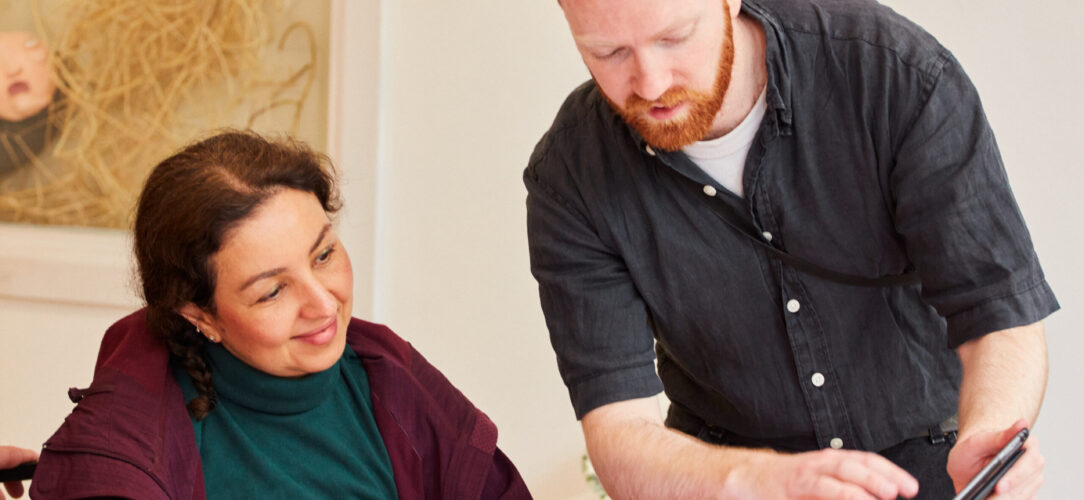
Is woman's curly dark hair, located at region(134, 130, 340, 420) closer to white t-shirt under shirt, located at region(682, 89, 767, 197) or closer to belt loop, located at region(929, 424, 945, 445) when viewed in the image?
white t-shirt under shirt, located at region(682, 89, 767, 197)

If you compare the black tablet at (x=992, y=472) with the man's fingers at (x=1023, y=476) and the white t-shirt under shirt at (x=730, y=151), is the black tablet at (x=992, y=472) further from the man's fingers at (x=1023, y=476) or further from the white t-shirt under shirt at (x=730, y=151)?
the white t-shirt under shirt at (x=730, y=151)

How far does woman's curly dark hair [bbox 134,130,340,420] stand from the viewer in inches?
62.7

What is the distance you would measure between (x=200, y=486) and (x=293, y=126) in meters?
1.64

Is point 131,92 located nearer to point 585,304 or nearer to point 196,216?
point 196,216

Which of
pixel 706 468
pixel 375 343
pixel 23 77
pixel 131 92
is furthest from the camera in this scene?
pixel 23 77

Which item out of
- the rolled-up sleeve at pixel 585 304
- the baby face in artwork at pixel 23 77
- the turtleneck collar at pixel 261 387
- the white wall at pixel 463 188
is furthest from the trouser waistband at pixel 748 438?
the baby face in artwork at pixel 23 77

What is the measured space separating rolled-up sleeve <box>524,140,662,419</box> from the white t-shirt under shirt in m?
0.18

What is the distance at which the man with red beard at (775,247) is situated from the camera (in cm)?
128

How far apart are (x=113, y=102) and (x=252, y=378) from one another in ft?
6.17

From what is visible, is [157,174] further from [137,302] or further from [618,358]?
[137,302]

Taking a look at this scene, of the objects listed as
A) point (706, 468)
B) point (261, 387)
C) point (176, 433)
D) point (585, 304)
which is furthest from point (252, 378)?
point (706, 468)

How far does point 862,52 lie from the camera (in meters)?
1.38

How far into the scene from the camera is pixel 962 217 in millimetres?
1275

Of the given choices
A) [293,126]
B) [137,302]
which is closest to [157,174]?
[293,126]
